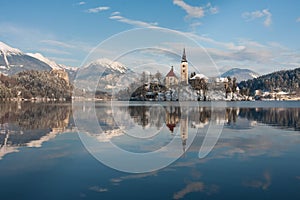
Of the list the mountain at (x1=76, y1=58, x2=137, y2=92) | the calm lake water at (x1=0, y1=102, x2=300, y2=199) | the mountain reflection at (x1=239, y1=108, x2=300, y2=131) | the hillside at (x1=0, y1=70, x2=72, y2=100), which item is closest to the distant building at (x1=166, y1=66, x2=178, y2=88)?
the mountain reflection at (x1=239, y1=108, x2=300, y2=131)

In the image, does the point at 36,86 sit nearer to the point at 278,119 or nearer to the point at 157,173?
the point at 278,119

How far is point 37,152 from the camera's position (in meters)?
14.5

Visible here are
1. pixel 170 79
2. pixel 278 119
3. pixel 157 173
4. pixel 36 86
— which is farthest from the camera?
pixel 36 86

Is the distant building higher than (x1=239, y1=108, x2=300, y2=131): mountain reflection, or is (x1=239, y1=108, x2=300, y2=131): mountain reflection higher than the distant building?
the distant building

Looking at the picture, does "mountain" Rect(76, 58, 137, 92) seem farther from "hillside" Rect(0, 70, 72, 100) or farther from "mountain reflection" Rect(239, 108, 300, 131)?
"hillside" Rect(0, 70, 72, 100)

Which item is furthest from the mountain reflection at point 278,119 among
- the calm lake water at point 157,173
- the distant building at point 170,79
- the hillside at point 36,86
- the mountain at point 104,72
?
the hillside at point 36,86

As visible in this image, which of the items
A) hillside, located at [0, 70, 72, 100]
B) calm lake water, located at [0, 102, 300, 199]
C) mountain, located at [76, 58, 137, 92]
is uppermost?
hillside, located at [0, 70, 72, 100]

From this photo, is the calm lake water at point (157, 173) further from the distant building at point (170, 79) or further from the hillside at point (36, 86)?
the hillside at point (36, 86)

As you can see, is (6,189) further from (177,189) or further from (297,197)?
(297,197)

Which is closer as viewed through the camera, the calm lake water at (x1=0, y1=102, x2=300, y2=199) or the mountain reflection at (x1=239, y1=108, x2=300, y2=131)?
the calm lake water at (x1=0, y1=102, x2=300, y2=199)

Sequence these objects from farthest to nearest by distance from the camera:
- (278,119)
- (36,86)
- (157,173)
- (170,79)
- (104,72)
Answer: (36,86), (170,79), (278,119), (104,72), (157,173)

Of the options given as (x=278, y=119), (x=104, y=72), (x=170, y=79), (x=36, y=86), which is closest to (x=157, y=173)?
(x=104, y=72)

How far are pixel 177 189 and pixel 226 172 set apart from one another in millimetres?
2774

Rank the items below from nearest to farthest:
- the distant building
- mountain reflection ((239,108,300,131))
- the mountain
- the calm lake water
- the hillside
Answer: the calm lake water, the mountain, mountain reflection ((239,108,300,131)), the distant building, the hillside
